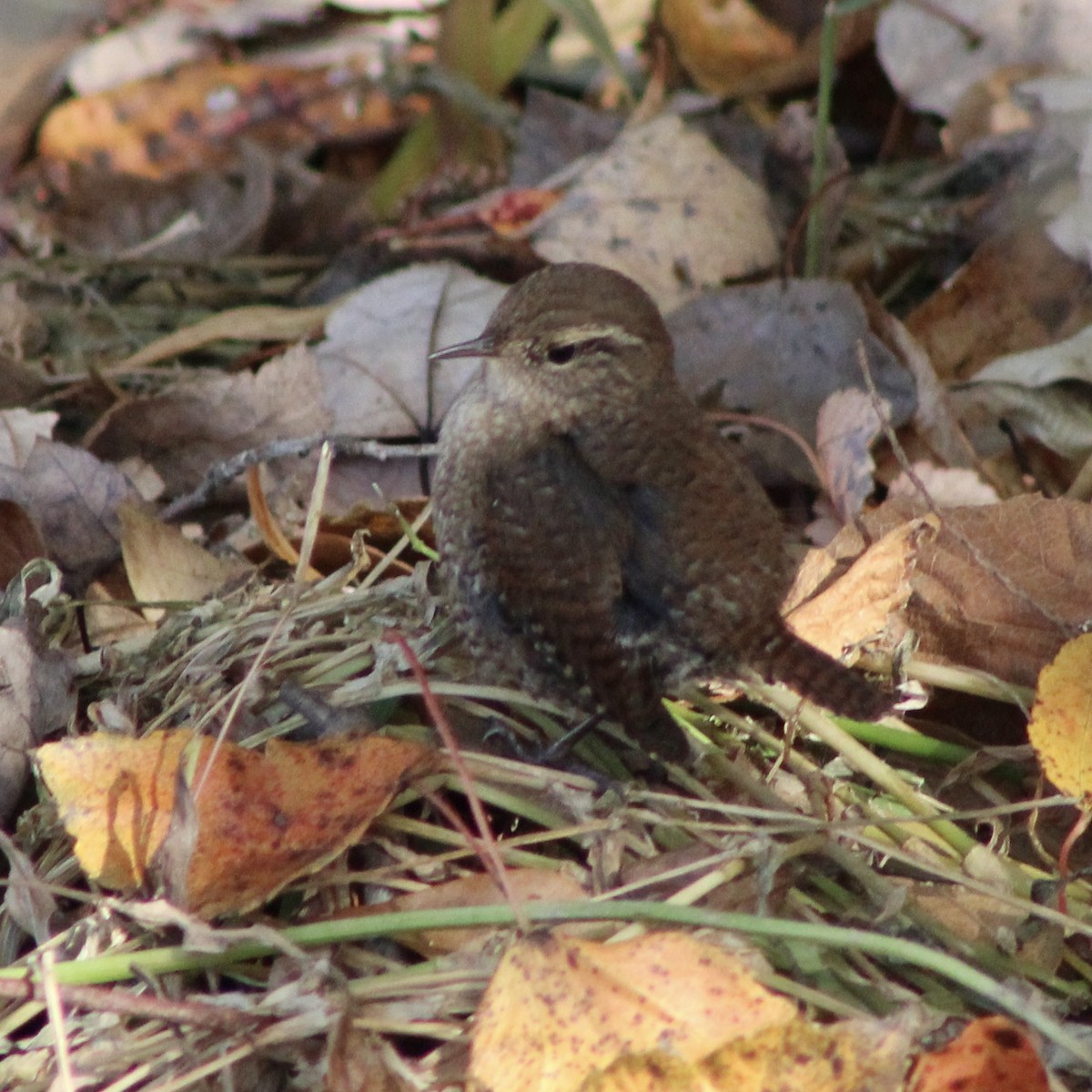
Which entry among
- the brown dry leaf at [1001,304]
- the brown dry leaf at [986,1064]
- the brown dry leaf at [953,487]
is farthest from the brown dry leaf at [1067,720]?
the brown dry leaf at [1001,304]

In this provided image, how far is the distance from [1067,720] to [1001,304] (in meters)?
1.76

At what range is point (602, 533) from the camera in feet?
8.61

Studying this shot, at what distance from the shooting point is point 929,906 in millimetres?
2432

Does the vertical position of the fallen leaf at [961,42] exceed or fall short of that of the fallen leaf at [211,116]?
it exceeds it

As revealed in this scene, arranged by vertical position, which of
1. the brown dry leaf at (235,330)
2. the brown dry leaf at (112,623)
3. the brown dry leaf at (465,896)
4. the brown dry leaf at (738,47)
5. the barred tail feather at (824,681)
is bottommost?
the brown dry leaf at (465,896)

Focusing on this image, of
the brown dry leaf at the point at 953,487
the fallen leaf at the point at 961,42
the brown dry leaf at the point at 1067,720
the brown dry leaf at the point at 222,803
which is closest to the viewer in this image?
the brown dry leaf at the point at 222,803

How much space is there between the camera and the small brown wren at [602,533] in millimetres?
2576

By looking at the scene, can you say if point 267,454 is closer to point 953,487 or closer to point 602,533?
point 602,533

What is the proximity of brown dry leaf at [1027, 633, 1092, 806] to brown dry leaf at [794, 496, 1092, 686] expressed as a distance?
0.99 ft

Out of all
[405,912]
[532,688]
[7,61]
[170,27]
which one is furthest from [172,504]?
[170,27]

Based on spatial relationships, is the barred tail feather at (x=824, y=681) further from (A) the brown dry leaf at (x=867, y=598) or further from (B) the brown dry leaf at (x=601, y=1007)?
(B) the brown dry leaf at (x=601, y=1007)

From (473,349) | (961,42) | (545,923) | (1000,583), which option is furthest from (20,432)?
(961,42)

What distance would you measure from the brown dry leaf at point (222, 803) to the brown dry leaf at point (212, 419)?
1230mm

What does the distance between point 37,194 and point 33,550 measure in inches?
92.6
